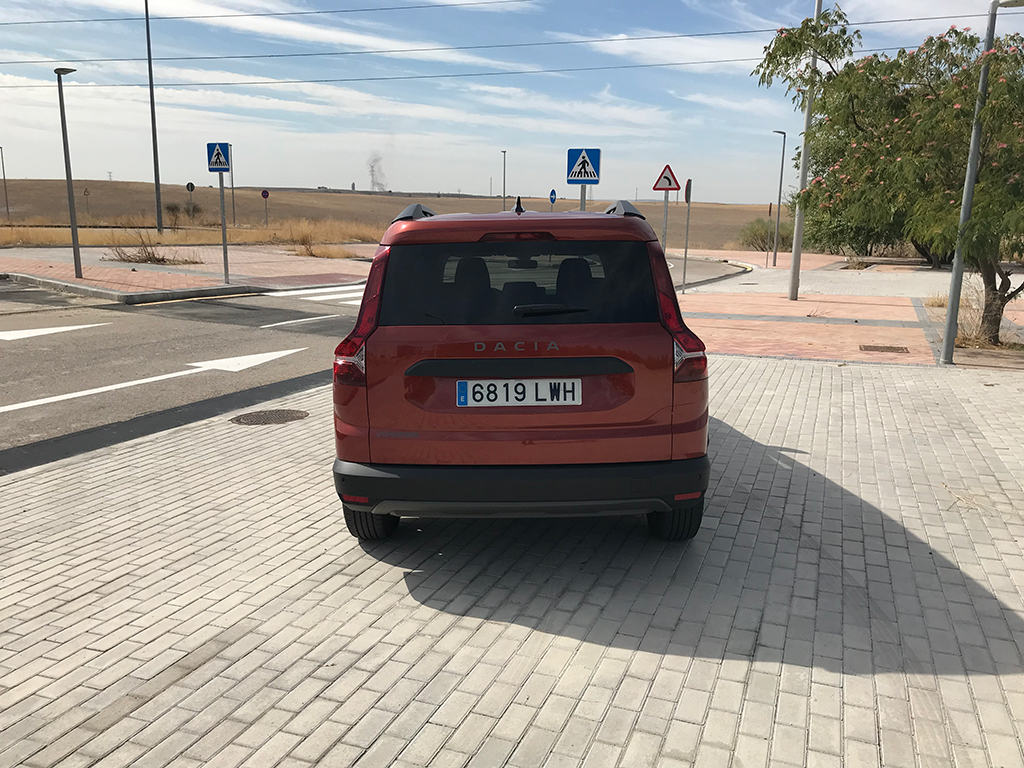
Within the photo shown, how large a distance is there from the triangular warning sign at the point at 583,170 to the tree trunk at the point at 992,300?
19.3 feet

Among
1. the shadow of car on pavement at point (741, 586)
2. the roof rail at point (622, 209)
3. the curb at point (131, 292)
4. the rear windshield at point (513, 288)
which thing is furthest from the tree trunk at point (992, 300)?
the curb at point (131, 292)

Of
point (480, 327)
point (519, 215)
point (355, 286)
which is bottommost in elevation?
point (355, 286)

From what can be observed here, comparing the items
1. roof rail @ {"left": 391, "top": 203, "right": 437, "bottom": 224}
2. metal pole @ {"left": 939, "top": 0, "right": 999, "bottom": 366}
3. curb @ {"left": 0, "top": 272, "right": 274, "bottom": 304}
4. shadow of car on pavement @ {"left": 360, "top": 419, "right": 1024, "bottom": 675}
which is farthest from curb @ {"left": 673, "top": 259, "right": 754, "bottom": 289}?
roof rail @ {"left": 391, "top": 203, "right": 437, "bottom": 224}

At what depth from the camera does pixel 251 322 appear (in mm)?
14289

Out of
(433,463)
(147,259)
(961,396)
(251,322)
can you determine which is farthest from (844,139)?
(147,259)

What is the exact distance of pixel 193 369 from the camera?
1007 cm

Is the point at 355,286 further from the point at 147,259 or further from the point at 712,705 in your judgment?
the point at 712,705

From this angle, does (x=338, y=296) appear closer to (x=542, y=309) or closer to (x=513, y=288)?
(x=513, y=288)

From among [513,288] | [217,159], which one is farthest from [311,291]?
[513,288]

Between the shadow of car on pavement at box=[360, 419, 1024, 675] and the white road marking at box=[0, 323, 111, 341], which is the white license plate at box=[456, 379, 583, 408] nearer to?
the shadow of car on pavement at box=[360, 419, 1024, 675]

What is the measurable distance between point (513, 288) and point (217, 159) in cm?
1649

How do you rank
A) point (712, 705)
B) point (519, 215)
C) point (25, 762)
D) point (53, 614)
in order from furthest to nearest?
point (519, 215) < point (53, 614) < point (712, 705) < point (25, 762)

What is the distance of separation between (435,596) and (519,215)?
1.94 metres

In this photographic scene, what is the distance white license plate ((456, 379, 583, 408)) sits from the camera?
3871 mm
